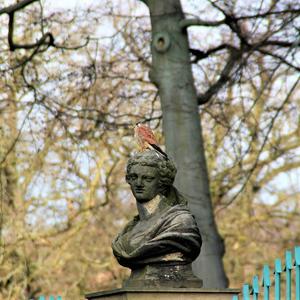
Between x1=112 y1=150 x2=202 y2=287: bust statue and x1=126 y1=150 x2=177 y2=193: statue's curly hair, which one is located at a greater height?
x1=126 y1=150 x2=177 y2=193: statue's curly hair

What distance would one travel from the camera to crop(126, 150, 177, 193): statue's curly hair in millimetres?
7598

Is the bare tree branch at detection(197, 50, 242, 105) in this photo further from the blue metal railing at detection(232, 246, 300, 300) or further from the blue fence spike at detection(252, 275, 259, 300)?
the blue fence spike at detection(252, 275, 259, 300)

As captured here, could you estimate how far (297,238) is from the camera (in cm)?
2444

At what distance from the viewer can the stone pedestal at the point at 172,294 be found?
7129 mm

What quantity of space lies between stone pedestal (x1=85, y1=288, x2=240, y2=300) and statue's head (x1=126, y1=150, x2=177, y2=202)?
75 cm

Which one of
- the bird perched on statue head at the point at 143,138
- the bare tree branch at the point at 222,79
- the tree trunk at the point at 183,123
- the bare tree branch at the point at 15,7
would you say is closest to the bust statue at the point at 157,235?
the bird perched on statue head at the point at 143,138

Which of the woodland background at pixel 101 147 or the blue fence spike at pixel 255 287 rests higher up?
the woodland background at pixel 101 147

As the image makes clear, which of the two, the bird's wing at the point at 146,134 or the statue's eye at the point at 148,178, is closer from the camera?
the statue's eye at the point at 148,178

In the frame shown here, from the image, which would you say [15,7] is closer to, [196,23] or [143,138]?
[196,23]

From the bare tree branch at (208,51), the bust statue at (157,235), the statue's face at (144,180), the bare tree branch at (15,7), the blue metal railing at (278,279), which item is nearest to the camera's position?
the blue metal railing at (278,279)

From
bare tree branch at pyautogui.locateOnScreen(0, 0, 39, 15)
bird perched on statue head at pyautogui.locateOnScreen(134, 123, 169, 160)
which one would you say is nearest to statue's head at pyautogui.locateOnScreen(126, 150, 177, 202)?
bird perched on statue head at pyautogui.locateOnScreen(134, 123, 169, 160)

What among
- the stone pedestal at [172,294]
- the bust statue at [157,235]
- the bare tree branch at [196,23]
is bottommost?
the stone pedestal at [172,294]

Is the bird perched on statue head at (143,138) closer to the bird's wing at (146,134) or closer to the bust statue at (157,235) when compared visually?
the bird's wing at (146,134)

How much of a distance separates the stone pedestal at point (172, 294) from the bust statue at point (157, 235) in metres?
0.20
